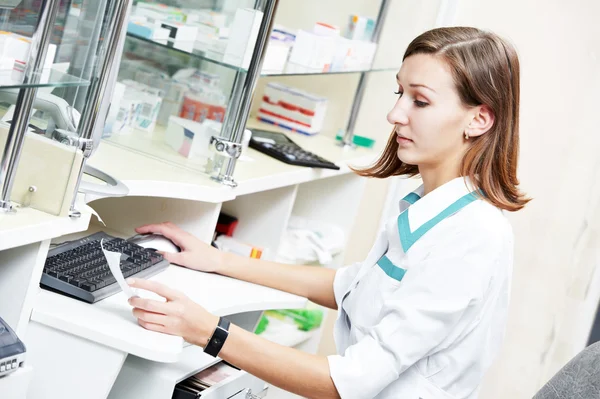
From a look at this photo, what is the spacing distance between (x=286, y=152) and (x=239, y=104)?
0.52m

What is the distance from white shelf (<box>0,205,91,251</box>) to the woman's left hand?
0.57ft

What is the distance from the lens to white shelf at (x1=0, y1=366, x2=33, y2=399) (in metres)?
1.33

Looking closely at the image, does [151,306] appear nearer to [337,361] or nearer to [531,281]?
[337,361]

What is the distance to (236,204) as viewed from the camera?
262 centimetres

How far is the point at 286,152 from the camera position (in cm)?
262

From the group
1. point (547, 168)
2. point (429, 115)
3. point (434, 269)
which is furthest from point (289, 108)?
point (434, 269)

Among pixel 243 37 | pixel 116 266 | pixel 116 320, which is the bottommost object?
pixel 116 320

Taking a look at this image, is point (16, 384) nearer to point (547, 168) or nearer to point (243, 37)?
point (243, 37)

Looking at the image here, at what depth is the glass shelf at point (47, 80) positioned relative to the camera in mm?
1284

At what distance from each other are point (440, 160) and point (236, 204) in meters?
0.96

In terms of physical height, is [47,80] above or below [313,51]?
below

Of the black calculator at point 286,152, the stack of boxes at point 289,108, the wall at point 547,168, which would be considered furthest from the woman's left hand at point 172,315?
the wall at point 547,168

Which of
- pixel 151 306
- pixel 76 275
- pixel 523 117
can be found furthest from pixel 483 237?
pixel 523 117

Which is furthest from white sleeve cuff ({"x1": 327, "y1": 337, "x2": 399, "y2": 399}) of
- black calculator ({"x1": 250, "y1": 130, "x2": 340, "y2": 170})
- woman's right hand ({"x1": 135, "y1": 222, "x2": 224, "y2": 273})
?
black calculator ({"x1": 250, "y1": 130, "x2": 340, "y2": 170})
